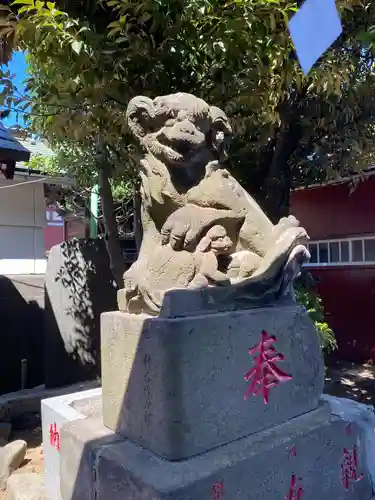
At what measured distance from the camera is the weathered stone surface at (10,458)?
3596mm

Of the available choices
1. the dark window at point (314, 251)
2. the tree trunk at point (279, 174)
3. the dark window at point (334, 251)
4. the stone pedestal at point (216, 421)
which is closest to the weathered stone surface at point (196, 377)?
the stone pedestal at point (216, 421)

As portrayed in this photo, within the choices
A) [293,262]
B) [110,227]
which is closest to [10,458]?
[110,227]

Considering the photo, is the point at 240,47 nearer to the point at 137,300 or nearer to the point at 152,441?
the point at 137,300

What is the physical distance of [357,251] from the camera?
748 cm

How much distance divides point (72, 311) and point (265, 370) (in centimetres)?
381

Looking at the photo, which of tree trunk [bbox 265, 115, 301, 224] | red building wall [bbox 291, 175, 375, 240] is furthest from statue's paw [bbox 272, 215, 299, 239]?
red building wall [bbox 291, 175, 375, 240]

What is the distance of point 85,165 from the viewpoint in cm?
529

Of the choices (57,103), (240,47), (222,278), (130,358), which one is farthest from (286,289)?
(57,103)

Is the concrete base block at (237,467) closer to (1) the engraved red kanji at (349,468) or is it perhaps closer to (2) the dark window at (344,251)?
(1) the engraved red kanji at (349,468)

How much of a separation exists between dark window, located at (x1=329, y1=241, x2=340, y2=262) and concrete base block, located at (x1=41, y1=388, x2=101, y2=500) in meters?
5.85

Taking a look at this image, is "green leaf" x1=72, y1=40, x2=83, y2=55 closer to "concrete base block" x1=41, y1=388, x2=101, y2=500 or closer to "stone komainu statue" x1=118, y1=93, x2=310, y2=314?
"stone komainu statue" x1=118, y1=93, x2=310, y2=314

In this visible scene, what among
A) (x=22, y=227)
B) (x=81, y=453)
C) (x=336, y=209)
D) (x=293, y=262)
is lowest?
(x=81, y=453)

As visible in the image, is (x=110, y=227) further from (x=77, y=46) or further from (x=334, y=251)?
(x=334, y=251)

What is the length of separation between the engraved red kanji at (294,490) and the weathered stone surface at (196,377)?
0.91ft
